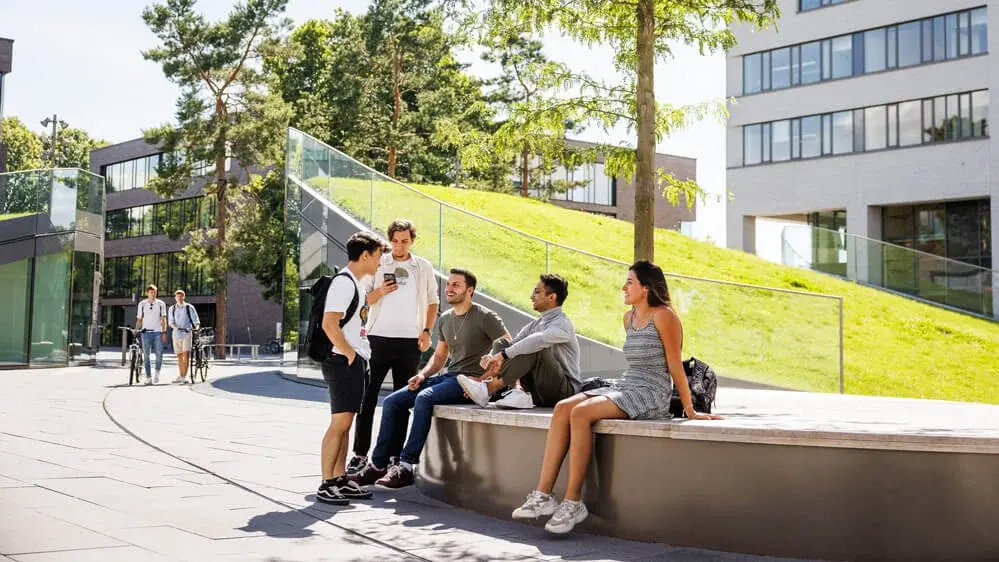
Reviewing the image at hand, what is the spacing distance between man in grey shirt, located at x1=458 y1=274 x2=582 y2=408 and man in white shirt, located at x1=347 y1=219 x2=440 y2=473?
82 centimetres

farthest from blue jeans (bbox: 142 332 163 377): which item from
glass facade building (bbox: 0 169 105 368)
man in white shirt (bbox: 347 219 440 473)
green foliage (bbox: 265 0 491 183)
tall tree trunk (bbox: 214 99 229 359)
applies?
green foliage (bbox: 265 0 491 183)

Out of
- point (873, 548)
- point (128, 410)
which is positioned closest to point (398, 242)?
point (873, 548)

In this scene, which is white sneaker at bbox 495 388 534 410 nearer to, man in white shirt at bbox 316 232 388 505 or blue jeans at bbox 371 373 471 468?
blue jeans at bbox 371 373 471 468

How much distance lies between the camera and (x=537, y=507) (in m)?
6.18

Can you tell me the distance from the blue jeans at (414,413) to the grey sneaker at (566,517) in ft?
5.72

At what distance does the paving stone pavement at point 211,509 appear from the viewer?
5629 millimetres

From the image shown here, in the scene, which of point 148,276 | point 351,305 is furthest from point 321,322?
point 148,276

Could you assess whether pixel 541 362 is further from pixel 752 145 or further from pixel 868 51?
pixel 752 145

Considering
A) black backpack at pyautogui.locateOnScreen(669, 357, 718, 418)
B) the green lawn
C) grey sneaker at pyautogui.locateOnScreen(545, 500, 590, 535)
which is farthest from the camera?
the green lawn

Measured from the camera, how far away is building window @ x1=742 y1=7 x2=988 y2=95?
36.2m

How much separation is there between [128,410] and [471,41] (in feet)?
23.4

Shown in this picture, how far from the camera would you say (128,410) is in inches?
564

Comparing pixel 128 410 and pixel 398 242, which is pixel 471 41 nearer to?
pixel 398 242

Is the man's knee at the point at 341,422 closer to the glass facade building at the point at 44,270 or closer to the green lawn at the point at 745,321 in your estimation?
the green lawn at the point at 745,321
